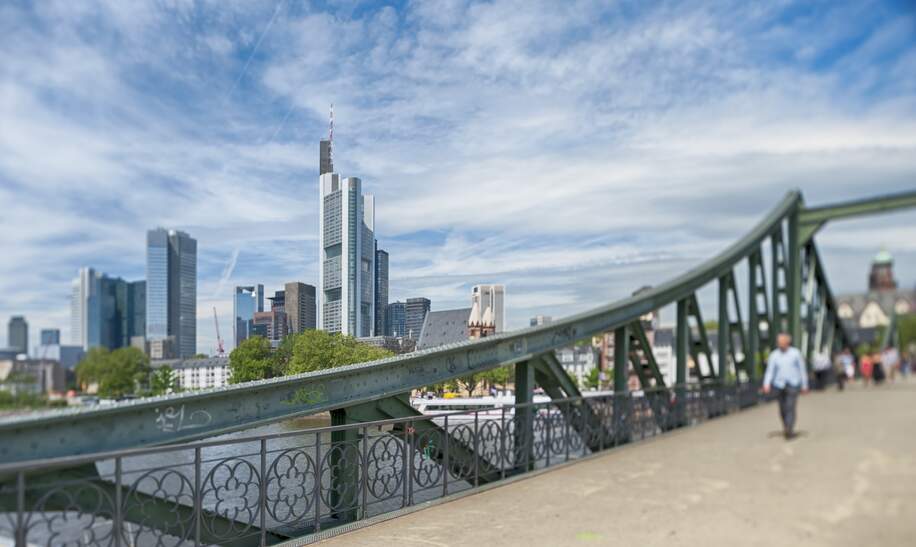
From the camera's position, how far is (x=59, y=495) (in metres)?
2.26

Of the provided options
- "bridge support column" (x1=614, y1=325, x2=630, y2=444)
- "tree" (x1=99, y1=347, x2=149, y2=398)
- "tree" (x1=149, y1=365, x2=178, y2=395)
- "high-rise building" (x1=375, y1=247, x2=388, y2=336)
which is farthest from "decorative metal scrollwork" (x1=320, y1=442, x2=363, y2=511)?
"bridge support column" (x1=614, y1=325, x2=630, y2=444)

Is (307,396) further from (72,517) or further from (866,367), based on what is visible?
(866,367)

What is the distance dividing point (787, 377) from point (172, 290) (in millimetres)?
3476

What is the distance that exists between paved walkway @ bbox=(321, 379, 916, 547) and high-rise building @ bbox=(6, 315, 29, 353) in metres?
1.66

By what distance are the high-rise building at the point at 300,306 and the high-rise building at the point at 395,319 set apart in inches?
18.3

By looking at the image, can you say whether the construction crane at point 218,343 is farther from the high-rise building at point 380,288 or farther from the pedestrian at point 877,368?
the pedestrian at point 877,368

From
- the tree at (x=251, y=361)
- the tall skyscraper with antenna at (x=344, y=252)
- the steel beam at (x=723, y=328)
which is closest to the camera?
the tree at (x=251, y=361)

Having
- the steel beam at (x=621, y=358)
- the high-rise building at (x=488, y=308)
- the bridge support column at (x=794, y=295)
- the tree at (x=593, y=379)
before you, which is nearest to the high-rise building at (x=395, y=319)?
the high-rise building at (x=488, y=308)

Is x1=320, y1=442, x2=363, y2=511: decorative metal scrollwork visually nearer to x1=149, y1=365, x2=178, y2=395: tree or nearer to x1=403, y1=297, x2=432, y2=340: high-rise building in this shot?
x1=403, y1=297, x2=432, y2=340: high-rise building

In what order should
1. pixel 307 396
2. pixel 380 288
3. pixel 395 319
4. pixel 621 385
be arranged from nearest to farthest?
1. pixel 307 396
2. pixel 380 288
3. pixel 395 319
4. pixel 621 385

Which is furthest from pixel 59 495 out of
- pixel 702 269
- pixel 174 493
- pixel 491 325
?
pixel 702 269

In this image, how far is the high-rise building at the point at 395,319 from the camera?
3850 millimetres

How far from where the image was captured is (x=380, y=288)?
148 inches

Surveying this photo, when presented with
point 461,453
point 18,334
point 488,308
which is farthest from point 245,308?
point 461,453
